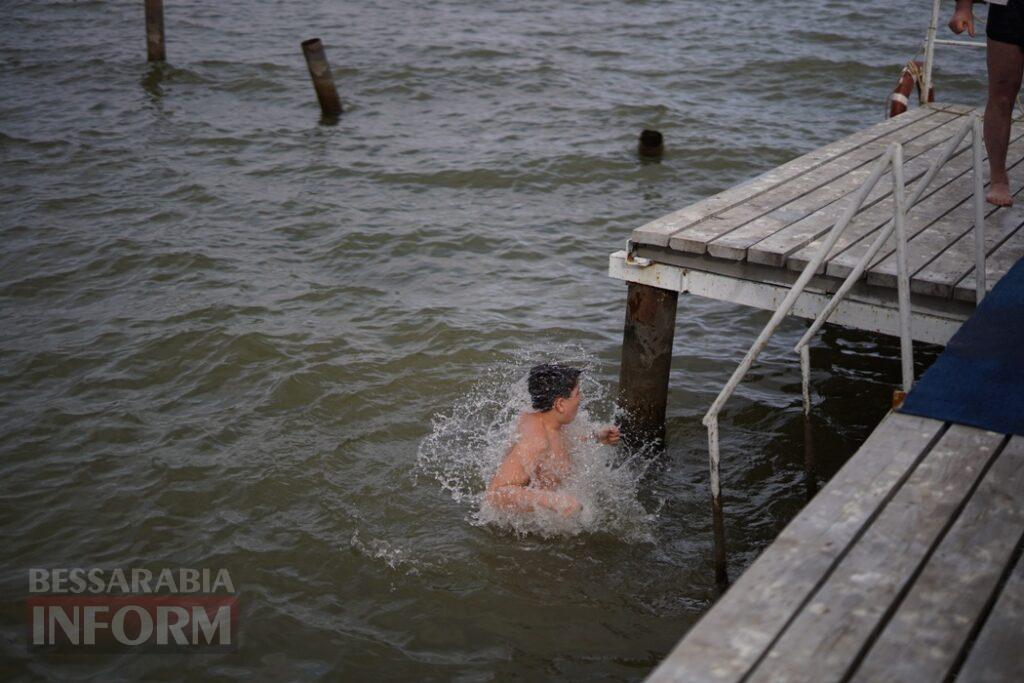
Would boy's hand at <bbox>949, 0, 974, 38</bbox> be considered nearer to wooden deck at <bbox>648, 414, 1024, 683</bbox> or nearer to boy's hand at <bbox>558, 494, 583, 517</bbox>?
wooden deck at <bbox>648, 414, 1024, 683</bbox>

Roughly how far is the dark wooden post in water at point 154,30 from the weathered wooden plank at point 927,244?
1368 centimetres

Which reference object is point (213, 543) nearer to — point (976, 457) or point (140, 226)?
Result: point (976, 457)

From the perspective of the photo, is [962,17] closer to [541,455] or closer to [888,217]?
[888,217]

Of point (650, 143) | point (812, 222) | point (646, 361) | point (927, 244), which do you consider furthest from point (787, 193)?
point (650, 143)

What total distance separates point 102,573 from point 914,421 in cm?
447

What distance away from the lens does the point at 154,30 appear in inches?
650

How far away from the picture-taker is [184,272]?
10039 millimetres

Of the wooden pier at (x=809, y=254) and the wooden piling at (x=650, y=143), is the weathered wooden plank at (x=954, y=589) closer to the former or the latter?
the wooden pier at (x=809, y=254)

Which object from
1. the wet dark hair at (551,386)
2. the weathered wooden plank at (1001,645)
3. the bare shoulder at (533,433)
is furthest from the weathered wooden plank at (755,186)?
the weathered wooden plank at (1001,645)

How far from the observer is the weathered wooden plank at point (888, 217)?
5754mm

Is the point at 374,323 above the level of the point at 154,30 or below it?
below

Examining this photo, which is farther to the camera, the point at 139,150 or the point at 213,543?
the point at 139,150

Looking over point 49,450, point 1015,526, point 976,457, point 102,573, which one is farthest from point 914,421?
point 49,450

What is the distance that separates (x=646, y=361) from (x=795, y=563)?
3.50 metres
